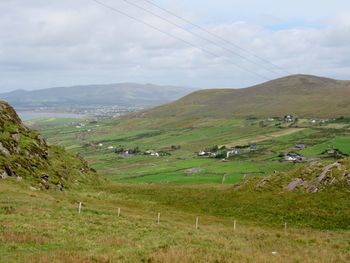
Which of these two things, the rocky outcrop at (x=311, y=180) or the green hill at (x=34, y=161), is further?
the green hill at (x=34, y=161)

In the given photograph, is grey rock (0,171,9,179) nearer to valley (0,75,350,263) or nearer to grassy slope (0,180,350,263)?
valley (0,75,350,263)

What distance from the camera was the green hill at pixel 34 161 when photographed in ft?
229

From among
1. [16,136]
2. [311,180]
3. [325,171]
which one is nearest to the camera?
[311,180]

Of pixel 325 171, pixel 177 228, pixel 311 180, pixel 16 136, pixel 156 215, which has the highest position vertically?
pixel 16 136

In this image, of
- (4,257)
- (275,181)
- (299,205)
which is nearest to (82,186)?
(275,181)

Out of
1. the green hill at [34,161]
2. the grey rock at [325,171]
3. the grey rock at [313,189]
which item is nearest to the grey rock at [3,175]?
the green hill at [34,161]

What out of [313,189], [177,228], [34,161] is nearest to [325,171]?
[313,189]

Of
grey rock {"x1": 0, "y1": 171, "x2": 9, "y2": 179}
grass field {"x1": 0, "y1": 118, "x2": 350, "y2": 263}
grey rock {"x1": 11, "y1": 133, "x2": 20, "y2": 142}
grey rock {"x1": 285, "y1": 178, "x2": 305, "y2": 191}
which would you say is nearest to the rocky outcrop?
grey rock {"x1": 285, "y1": 178, "x2": 305, "y2": 191}

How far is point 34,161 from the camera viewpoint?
78125 mm

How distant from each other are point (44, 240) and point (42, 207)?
18895 millimetres

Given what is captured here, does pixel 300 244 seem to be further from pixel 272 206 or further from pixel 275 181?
pixel 275 181

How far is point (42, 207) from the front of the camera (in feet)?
150

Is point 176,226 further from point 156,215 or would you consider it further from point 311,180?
point 311,180

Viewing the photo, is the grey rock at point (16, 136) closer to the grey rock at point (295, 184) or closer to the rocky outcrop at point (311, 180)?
the rocky outcrop at point (311, 180)
